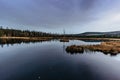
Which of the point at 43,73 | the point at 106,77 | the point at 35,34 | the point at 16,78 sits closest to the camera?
the point at 16,78

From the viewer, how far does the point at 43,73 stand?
19391mm

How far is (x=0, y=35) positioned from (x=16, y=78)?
13366cm

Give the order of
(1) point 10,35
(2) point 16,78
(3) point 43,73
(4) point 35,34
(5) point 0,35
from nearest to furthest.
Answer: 1. (2) point 16,78
2. (3) point 43,73
3. (5) point 0,35
4. (1) point 10,35
5. (4) point 35,34

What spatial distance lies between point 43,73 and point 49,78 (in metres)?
2.29

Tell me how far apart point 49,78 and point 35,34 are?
18151 centimetres

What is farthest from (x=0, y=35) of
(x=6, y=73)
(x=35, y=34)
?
(x=6, y=73)

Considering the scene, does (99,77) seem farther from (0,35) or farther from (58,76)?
(0,35)

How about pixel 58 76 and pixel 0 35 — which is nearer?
pixel 58 76

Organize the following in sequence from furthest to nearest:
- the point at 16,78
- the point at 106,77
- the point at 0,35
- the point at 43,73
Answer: the point at 0,35 → the point at 43,73 → the point at 106,77 → the point at 16,78

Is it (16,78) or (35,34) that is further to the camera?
(35,34)

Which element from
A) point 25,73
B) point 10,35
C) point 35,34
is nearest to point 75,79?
point 25,73

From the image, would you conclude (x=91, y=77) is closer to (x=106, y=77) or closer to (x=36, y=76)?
(x=106, y=77)

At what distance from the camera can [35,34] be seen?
641 feet

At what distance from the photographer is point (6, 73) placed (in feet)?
62.2
